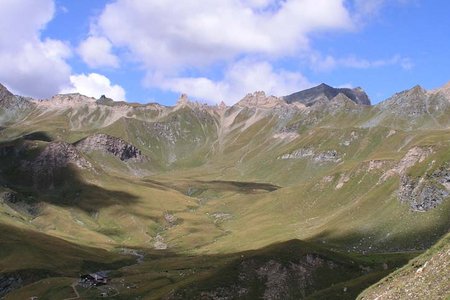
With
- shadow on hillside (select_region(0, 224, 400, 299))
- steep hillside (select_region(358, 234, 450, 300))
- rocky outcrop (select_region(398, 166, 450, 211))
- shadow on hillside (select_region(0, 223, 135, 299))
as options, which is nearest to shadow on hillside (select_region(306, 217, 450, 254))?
rocky outcrop (select_region(398, 166, 450, 211))

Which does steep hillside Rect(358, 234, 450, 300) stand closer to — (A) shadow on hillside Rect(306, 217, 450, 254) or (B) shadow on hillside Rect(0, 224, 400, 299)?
(B) shadow on hillside Rect(0, 224, 400, 299)

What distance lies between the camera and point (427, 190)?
606 ft

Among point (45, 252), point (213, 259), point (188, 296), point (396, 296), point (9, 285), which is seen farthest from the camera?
point (45, 252)

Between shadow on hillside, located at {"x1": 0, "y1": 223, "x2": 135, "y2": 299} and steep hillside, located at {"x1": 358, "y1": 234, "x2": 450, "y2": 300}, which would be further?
shadow on hillside, located at {"x1": 0, "y1": 223, "x2": 135, "y2": 299}

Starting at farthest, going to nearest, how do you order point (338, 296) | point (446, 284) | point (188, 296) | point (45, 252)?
point (45, 252), point (188, 296), point (338, 296), point (446, 284)

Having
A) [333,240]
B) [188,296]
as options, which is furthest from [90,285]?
[333,240]

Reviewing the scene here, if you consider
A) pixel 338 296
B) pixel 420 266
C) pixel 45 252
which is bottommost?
pixel 338 296

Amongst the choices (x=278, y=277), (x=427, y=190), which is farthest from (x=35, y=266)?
(x=427, y=190)

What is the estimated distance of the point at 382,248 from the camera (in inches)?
6639

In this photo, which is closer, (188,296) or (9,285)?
(188,296)

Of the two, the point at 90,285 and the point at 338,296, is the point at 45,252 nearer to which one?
the point at 90,285

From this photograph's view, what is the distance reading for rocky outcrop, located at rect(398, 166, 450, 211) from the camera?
182 meters

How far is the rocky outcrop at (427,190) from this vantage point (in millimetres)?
181625

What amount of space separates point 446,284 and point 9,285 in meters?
153
